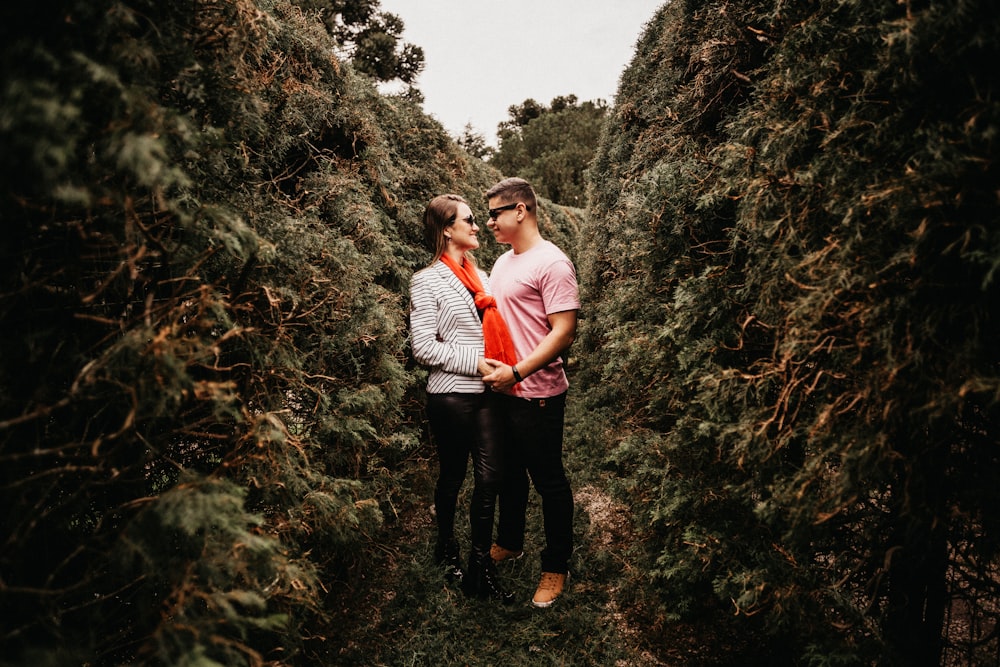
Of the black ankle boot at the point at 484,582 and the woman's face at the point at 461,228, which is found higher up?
the woman's face at the point at 461,228

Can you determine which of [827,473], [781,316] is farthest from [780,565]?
[781,316]

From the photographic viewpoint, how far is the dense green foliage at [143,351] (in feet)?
3.53

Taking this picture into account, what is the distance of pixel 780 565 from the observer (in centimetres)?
190

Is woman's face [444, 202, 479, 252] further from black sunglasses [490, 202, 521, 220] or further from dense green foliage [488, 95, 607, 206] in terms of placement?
dense green foliage [488, 95, 607, 206]

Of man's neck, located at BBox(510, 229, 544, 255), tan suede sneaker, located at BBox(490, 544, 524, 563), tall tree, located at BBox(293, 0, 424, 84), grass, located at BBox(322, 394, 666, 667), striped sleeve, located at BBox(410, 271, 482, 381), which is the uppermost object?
tall tree, located at BBox(293, 0, 424, 84)

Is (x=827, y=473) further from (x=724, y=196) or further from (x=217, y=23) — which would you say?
(x=217, y=23)

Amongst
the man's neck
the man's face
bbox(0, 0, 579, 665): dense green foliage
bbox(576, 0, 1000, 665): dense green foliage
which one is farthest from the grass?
the man's face

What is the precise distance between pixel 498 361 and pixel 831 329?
1.62m

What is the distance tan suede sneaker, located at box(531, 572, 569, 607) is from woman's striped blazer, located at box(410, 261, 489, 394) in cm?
125

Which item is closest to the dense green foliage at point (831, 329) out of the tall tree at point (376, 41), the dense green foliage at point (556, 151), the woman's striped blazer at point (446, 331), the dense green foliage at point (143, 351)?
the woman's striped blazer at point (446, 331)

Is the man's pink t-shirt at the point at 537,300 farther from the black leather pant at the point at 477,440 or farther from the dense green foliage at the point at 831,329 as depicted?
the dense green foliage at the point at 831,329

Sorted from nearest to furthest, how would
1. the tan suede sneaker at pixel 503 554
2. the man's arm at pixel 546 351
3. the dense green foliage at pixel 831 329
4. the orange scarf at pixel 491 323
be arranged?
1. the dense green foliage at pixel 831 329
2. the man's arm at pixel 546 351
3. the orange scarf at pixel 491 323
4. the tan suede sneaker at pixel 503 554

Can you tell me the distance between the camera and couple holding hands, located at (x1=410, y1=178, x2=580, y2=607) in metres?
2.70

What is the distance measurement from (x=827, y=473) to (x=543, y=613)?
1.82 meters
